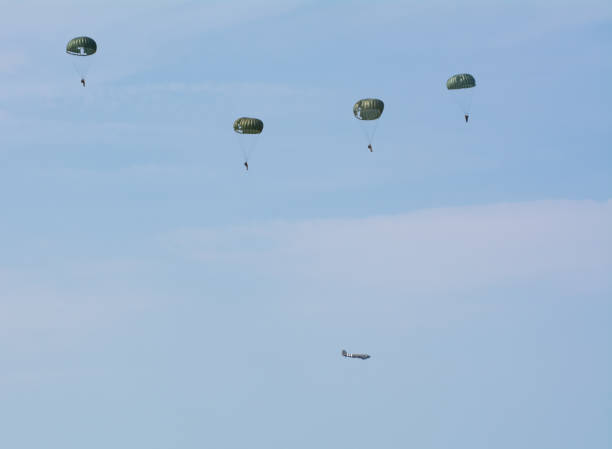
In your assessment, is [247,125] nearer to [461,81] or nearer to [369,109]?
[369,109]

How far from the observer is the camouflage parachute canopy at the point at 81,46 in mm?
180000

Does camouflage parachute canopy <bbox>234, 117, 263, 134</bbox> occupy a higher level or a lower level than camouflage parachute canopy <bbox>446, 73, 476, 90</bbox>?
lower

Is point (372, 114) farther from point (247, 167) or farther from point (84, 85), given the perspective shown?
point (84, 85)

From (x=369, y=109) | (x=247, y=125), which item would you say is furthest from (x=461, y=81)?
(x=247, y=125)

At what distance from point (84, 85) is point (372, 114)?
148 feet

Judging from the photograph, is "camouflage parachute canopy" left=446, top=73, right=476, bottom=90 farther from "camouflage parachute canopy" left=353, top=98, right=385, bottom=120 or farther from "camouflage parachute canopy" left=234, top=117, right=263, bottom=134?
"camouflage parachute canopy" left=234, top=117, right=263, bottom=134

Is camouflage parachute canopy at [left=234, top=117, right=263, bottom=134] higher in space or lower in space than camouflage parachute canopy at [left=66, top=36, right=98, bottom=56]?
lower

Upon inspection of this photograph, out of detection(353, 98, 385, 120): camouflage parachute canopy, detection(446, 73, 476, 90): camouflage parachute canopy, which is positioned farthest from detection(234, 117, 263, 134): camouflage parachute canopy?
detection(446, 73, 476, 90): camouflage parachute canopy

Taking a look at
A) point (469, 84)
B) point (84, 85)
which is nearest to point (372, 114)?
point (469, 84)

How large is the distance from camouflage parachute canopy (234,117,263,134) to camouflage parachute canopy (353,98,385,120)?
16289mm

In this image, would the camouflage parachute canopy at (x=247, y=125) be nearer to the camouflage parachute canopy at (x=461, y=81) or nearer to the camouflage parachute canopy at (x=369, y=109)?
the camouflage parachute canopy at (x=369, y=109)

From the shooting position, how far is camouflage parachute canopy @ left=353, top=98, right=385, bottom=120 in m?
176

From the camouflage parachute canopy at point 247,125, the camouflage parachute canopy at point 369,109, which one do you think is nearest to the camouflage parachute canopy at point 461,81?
the camouflage parachute canopy at point 369,109

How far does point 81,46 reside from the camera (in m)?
180
